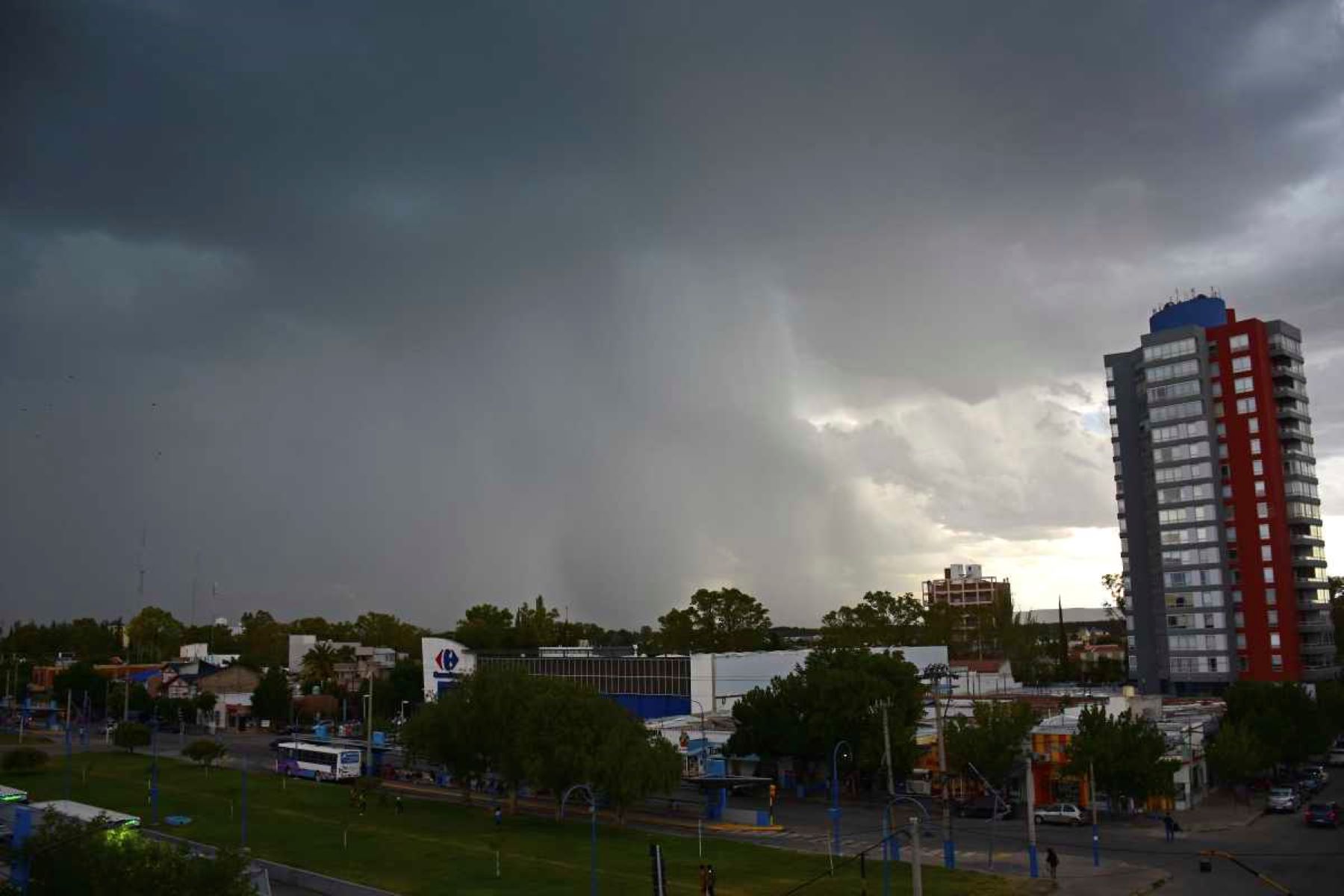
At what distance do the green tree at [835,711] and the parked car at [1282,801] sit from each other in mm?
25524

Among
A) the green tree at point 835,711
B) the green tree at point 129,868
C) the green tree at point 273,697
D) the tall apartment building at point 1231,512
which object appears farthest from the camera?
the green tree at point 273,697

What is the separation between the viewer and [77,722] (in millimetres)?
151625

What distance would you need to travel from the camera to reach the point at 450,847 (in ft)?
201

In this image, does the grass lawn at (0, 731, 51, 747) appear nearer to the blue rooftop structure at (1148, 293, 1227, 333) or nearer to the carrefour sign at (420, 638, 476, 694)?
the carrefour sign at (420, 638, 476, 694)

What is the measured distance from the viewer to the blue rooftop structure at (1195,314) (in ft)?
494

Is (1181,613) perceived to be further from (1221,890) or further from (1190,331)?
(1221,890)

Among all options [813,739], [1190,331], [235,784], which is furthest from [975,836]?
[1190,331]

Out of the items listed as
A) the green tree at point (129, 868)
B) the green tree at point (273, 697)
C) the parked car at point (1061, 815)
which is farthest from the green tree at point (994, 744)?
the green tree at point (273, 697)

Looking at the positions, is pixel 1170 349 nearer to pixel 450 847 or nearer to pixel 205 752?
pixel 450 847

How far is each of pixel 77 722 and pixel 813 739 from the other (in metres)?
125

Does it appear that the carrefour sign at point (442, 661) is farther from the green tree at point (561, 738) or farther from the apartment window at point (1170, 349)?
the apartment window at point (1170, 349)

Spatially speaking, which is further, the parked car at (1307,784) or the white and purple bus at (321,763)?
the white and purple bus at (321,763)

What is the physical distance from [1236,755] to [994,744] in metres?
21.2

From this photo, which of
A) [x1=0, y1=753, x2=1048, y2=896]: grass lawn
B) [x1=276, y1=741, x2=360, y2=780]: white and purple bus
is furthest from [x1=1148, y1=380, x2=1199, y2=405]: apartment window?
[x1=276, y1=741, x2=360, y2=780]: white and purple bus
